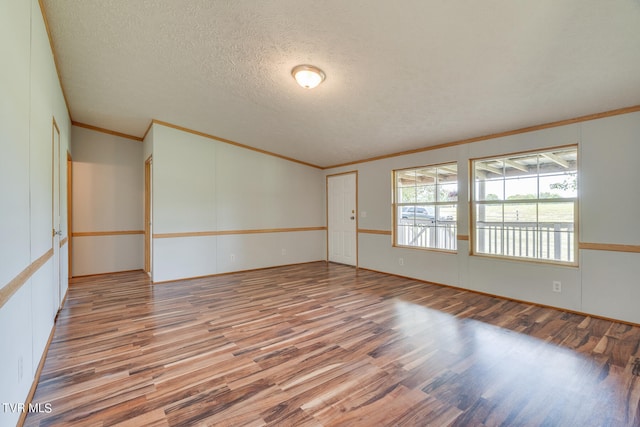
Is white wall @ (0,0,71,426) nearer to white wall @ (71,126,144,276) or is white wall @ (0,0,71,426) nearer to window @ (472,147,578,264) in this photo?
white wall @ (71,126,144,276)

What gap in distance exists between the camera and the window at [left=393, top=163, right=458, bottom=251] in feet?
15.1

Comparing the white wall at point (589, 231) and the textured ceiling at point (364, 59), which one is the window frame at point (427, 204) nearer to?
the white wall at point (589, 231)

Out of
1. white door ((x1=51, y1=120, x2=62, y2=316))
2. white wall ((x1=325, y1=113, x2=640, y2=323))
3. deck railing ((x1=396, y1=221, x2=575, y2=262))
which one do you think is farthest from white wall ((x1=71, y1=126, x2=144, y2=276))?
white wall ((x1=325, y1=113, x2=640, y2=323))

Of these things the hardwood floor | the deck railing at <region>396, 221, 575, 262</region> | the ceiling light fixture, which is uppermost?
the ceiling light fixture

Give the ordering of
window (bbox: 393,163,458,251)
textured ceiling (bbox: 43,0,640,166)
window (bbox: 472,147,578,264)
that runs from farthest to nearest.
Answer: window (bbox: 393,163,458,251) → window (bbox: 472,147,578,264) → textured ceiling (bbox: 43,0,640,166)

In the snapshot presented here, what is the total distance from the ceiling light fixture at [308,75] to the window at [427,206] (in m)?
2.71

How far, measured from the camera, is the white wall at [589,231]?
3.03m

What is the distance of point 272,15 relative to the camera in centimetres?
229

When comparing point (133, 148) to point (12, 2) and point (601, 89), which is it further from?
point (601, 89)

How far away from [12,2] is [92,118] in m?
3.97

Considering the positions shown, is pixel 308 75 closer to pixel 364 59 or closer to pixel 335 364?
pixel 364 59

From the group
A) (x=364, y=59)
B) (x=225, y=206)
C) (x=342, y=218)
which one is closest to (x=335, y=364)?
(x=364, y=59)

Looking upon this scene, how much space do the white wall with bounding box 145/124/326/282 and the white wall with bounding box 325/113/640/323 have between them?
131 inches

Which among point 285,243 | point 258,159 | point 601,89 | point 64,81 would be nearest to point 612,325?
point 601,89
